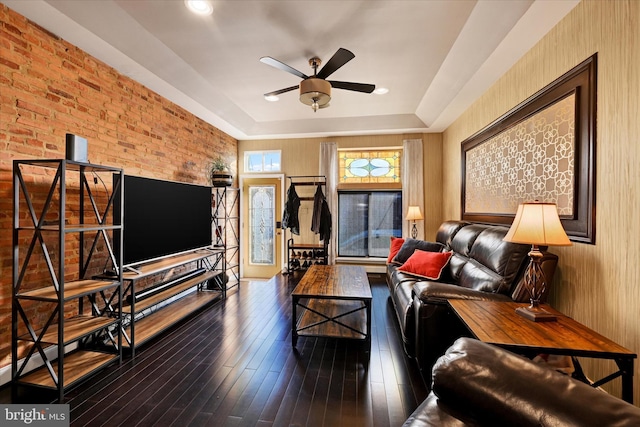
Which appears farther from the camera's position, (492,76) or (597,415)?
(492,76)

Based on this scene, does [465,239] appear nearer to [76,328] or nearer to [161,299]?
[161,299]

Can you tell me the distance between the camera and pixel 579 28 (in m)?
1.98

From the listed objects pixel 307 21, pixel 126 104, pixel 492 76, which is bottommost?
pixel 126 104

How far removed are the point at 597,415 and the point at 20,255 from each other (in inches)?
135

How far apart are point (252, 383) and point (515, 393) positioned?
1866 millimetres

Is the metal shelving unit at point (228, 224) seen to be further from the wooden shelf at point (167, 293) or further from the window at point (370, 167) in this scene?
the window at point (370, 167)

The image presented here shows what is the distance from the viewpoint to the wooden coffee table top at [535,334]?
1.40m

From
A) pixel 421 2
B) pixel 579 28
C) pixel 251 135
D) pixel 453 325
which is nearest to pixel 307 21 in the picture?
pixel 421 2

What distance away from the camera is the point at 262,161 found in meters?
5.98

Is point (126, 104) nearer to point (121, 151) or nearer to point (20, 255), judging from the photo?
point (121, 151)

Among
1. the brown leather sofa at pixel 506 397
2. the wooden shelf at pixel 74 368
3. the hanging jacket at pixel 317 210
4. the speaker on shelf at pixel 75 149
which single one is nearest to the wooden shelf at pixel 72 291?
the wooden shelf at pixel 74 368

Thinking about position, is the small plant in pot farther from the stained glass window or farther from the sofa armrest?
the sofa armrest

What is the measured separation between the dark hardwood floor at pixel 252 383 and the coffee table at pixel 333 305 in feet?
0.44

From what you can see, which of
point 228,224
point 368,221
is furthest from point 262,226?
point 368,221
